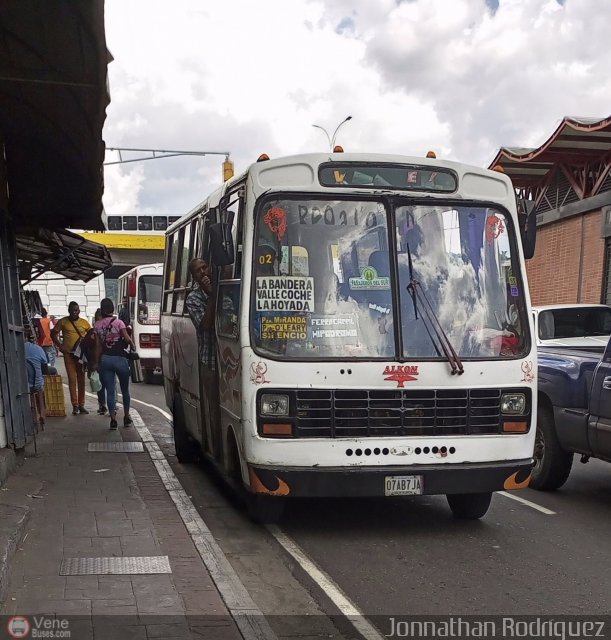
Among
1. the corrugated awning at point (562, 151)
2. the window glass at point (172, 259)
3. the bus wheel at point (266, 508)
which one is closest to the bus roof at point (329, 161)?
the bus wheel at point (266, 508)

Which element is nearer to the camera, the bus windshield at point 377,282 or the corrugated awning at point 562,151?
the bus windshield at point 377,282

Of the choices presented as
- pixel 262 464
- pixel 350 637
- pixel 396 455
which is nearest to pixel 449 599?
pixel 350 637

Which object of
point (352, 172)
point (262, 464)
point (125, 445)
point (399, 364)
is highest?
point (352, 172)

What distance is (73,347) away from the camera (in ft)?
46.8

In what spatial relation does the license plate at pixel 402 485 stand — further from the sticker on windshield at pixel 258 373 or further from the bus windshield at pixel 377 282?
the sticker on windshield at pixel 258 373

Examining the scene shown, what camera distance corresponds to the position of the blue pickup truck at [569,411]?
7.29 m

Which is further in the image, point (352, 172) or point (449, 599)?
point (352, 172)

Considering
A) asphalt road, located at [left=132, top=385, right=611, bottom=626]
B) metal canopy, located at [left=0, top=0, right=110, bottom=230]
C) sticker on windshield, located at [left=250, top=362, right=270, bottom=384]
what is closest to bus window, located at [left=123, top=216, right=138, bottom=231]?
metal canopy, located at [left=0, top=0, right=110, bottom=230]

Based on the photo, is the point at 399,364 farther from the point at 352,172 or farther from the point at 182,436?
the point at 182,436

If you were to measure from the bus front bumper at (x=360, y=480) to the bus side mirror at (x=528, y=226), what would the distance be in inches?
74.4

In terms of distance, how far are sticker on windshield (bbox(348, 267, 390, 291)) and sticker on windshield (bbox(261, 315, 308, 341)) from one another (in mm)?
489

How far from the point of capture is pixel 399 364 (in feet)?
20.4

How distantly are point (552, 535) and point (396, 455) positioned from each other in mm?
1581

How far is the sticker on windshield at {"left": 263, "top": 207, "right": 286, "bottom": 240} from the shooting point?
6.40m
